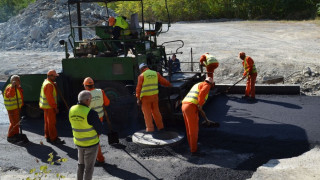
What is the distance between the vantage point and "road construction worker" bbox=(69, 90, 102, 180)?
5.36m

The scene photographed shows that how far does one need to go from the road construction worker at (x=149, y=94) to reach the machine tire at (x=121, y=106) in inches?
32.3

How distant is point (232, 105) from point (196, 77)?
4.02 feet

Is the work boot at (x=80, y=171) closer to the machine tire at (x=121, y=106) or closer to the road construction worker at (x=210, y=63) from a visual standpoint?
the machine tire at (x=121, y=106)

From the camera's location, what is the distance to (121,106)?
9.30 meters

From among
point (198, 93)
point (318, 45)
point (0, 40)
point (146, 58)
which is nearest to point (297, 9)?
point (318, 45)

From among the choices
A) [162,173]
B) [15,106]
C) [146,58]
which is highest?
[146,58]

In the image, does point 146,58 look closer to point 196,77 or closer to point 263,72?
point 196,77

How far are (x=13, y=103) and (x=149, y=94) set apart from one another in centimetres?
271

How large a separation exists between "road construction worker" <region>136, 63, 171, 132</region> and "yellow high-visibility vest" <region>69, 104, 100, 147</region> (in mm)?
2344

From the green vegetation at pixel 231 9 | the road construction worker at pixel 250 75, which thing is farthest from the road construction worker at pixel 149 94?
the green vegetation at pixel 231 9

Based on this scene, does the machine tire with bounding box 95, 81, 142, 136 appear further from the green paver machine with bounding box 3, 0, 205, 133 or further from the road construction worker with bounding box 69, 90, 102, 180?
the road construction worker with bounding box 69, 90, 102, 180

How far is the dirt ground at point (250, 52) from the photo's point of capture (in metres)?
12.8

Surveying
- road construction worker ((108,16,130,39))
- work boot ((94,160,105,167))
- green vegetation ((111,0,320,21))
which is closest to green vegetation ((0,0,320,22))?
green vegetation ((111,0,320,21))

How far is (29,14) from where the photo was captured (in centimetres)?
2577
